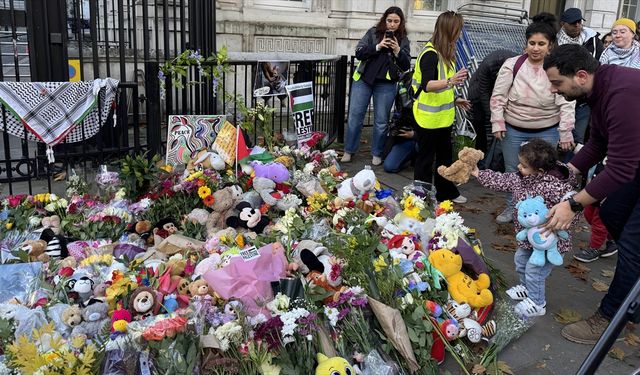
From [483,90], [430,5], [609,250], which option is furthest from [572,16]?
[430,5]

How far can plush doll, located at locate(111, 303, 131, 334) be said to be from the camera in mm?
2693

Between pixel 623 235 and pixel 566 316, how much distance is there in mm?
674

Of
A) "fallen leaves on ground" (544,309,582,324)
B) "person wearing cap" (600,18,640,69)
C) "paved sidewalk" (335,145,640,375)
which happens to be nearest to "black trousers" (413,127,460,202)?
"paved sidewalk" (335,145,640,375)

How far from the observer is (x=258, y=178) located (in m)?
4.74

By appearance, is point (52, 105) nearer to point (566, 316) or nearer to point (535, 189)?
point (535, 189)

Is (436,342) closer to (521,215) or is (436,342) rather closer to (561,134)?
(521,215)

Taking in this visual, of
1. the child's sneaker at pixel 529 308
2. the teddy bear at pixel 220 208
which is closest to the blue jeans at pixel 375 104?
the teddy bear at pixel 220 208

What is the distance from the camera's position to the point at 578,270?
14.6ft

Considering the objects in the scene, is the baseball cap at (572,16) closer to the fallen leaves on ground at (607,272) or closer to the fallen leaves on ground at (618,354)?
the fallen leaves on ground at (607,272)

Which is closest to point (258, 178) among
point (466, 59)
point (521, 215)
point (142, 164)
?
point (142, 164)

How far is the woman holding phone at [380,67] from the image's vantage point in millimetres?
6324

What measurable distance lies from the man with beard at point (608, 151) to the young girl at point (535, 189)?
22 centimetres

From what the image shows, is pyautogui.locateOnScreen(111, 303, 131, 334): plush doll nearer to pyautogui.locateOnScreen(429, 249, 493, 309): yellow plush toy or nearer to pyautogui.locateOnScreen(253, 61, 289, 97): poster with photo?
pyautogui.locateOnScreen(429, 249, 493, 309): yellow plush toy

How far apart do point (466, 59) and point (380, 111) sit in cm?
142
